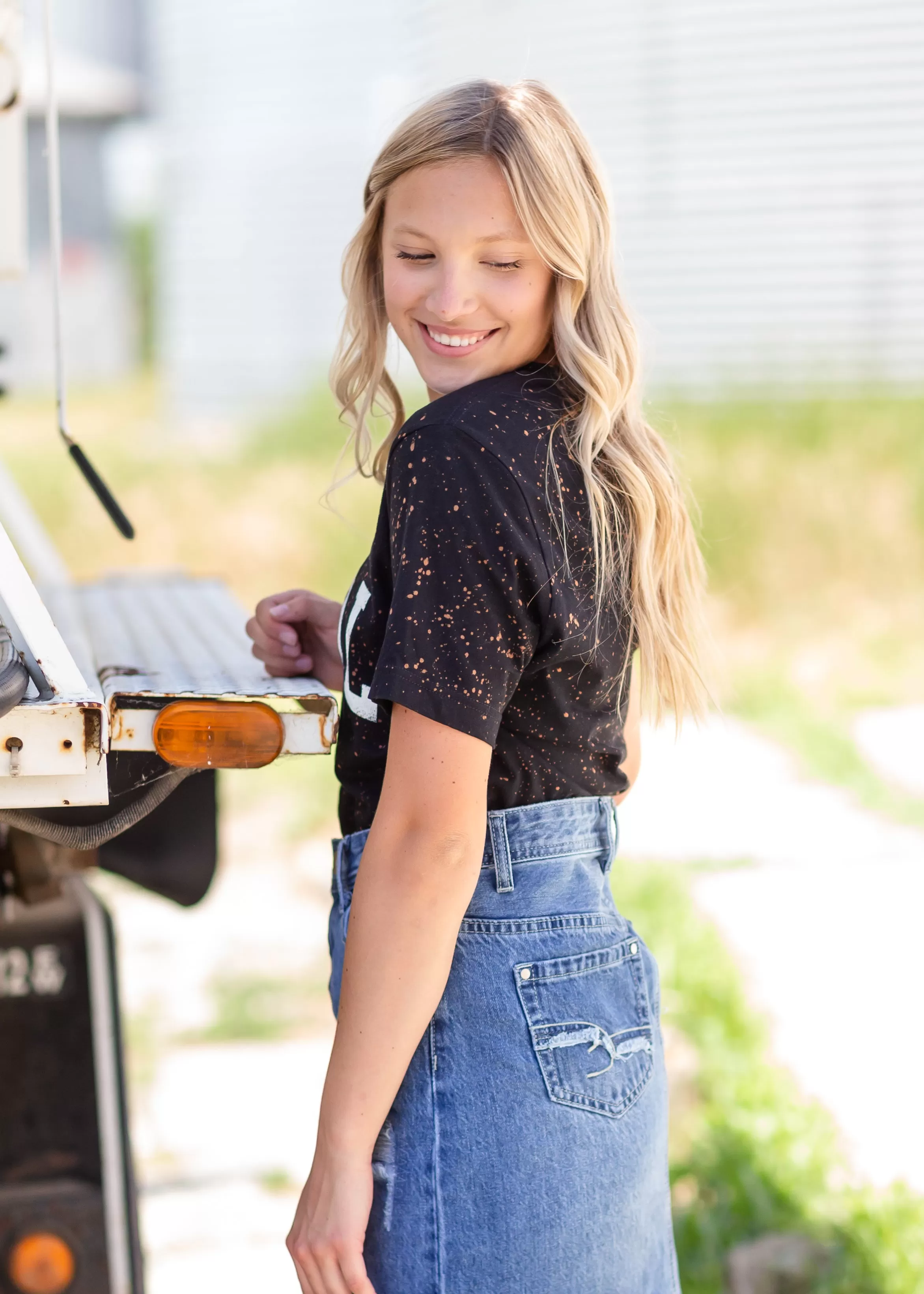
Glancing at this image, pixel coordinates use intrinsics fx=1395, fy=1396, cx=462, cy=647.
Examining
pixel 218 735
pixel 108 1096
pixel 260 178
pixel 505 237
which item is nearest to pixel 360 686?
pixel 218 735

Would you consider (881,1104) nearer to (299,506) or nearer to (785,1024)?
(785,1024)

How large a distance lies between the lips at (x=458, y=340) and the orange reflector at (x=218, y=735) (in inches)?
17.0

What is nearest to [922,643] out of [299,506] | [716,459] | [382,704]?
[716,459]

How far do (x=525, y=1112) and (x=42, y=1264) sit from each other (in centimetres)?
104

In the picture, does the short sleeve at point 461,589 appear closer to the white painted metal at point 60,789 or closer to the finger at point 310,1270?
the white painted metal at point 60,789

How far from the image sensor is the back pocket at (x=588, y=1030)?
135cm

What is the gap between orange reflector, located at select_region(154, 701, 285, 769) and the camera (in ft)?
4.45

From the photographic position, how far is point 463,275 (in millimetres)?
1449

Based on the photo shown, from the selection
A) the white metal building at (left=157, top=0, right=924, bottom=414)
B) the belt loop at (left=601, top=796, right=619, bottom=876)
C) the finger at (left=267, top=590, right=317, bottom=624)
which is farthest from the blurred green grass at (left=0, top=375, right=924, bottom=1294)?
the finger at (left=267, top=590, right=317, bottom=624)

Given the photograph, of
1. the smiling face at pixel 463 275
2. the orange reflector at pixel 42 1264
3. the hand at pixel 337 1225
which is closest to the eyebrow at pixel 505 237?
the smiling face at pixel 463 275

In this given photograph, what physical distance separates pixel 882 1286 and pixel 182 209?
11658 millimetres

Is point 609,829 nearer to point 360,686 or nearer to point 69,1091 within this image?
point 360,686

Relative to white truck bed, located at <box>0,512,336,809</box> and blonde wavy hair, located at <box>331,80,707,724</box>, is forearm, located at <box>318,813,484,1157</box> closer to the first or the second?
white truck bed, located at <box>0,512,336,809</box>

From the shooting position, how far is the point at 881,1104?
344cm
